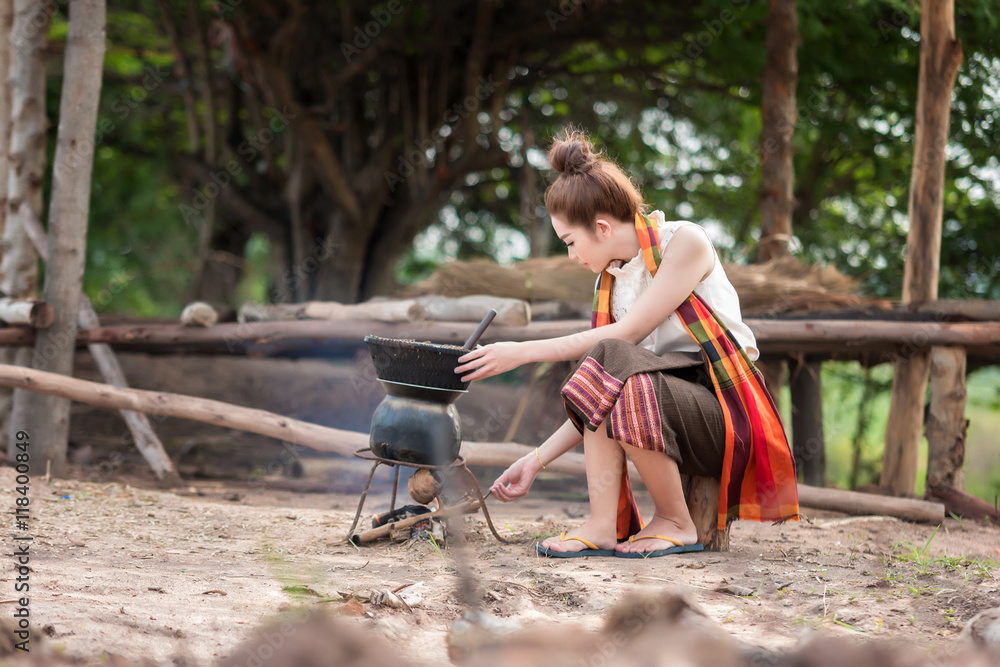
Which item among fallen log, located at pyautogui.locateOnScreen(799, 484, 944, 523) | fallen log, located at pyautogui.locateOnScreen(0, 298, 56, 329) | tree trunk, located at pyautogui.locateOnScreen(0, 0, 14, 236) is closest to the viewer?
fallen log, located at pyautogui.locateOnScreen(799, 484, 944, 523)

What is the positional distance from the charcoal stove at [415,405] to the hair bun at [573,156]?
2.43 ft

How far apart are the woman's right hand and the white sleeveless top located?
626 millimetres

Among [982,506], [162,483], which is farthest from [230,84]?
[982,506]

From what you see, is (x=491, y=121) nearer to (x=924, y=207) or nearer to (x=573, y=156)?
(x=924, y=207)

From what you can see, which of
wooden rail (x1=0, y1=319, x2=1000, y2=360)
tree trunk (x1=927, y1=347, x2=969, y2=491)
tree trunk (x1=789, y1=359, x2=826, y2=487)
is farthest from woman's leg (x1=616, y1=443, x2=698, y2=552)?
tree trunk (x1=789, y1=359, x2=826, y2=487)

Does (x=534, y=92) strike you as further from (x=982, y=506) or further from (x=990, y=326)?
(x=982, y=506)

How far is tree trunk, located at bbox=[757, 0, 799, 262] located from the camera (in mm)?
5781

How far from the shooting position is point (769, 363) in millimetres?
5625

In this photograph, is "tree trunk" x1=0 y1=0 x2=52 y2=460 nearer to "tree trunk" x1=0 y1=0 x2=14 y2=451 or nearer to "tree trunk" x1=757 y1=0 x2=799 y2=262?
"tree trunk" x1=0 y1=0 x2=14 y2=451

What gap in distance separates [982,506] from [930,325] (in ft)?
3.43

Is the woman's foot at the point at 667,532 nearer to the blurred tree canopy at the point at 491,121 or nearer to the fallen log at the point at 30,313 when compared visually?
the fallen log at the point at 30,313

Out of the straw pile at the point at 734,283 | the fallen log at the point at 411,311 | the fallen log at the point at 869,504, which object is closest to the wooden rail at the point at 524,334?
the fallen log at the point at 411,311

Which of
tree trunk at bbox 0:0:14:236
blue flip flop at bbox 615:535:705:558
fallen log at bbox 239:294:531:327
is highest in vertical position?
tree trunk at bbox 0:0:14:236

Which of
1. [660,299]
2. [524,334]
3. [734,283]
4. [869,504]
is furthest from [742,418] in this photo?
[734,283]
